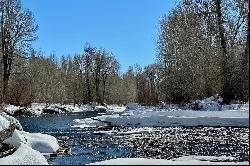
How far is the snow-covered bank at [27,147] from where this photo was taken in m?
8.66

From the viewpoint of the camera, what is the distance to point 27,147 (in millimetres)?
9656

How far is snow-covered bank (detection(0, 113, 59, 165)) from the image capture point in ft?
28.4

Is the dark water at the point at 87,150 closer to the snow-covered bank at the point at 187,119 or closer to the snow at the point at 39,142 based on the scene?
the snow at the point at 39,142

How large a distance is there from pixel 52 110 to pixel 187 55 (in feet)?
51.1

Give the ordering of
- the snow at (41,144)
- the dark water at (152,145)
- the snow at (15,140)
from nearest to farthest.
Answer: the snow at (15,140) → the dark water at (152,145) → the snow at (41,144)

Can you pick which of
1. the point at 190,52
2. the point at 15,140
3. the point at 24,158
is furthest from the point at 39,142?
the point at 190,52

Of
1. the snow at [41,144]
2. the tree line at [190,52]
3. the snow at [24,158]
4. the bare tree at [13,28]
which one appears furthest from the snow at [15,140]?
the bare tree at [13,28]

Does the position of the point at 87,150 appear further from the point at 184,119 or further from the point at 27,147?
the point at 184,119

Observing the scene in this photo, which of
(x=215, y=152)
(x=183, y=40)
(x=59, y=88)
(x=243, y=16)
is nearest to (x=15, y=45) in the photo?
(x=183, y=40)

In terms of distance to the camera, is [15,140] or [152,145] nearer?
[15,140]

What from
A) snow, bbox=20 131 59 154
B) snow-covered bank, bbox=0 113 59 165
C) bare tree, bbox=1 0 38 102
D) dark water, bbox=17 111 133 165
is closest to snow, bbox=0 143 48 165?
snow-covered bank, bbox=0 113 59 165

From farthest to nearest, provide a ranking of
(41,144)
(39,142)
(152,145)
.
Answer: (152,145)
(39,142)
(41,144)

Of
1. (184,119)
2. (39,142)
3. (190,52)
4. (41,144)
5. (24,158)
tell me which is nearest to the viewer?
(24,158)

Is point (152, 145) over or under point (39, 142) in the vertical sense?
under
